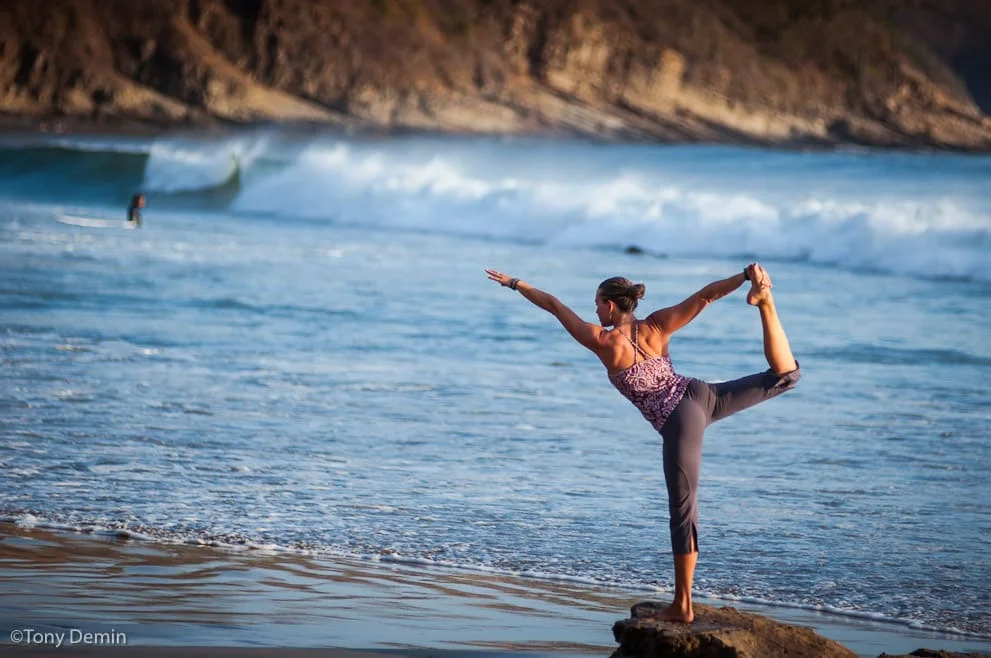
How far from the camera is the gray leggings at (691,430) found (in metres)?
5.08

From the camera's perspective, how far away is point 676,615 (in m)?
4.94

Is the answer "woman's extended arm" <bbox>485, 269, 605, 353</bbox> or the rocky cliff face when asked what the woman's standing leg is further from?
the rocky cliff face

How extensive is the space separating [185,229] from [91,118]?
7648cm

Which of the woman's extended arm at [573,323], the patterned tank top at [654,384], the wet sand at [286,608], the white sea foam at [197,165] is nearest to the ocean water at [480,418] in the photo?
the wet sand at [286,608]

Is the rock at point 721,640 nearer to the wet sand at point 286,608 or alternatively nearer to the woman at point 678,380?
the woman at point 678,380

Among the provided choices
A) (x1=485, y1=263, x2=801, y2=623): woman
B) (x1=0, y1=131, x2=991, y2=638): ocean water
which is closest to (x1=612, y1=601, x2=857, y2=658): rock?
(x1=485, y1=263, x2=801, y2=623): woman

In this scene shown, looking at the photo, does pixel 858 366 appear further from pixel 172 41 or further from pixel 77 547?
pixel 172 41

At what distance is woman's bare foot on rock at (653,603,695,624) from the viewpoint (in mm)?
4914

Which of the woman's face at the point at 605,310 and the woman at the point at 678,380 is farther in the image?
the woman's face at the point at 605,310

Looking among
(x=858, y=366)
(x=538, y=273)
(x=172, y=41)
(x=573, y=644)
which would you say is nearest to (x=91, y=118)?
(x=172, y=41)

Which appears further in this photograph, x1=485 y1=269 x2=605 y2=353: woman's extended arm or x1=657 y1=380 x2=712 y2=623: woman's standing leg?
x1=485 y1=269 x2=605 y2=353: woman's extended arm

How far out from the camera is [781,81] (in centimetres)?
14712

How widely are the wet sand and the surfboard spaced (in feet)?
74.7

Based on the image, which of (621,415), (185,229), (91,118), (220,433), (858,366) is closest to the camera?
(220,433)
